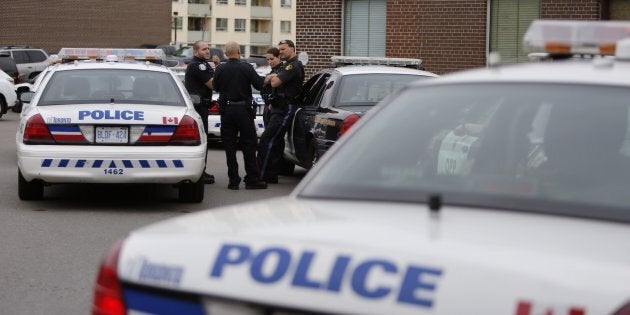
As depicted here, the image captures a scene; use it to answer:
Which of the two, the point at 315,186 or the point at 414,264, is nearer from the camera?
the point at 414,264

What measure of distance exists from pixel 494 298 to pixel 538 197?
0.85 m

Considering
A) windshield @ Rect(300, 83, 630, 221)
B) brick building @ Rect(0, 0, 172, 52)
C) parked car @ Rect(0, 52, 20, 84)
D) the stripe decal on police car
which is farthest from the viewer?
brick building @ Rect(0, 0, 172, 52)

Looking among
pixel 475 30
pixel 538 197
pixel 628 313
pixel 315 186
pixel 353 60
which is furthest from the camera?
pixel 475 30

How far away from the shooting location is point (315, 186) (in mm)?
4074

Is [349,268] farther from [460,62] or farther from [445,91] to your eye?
[460,62]

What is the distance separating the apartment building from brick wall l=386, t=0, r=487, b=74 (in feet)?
286

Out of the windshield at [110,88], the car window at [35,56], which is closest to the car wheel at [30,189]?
the windshield at [110,88]

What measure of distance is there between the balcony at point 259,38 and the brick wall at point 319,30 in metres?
93.7

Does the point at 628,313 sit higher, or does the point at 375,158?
the point at 375,158

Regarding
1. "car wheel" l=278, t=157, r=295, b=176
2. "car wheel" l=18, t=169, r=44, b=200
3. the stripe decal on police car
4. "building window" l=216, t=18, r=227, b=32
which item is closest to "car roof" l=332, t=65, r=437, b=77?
"car wheel" l=278, t=157, r=295, b=176

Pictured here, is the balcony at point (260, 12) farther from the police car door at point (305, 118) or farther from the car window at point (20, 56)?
the police car door at point (305, 118)

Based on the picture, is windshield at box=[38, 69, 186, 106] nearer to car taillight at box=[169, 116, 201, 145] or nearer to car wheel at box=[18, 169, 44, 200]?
car taillight at box=[169, 116, 201, 145]

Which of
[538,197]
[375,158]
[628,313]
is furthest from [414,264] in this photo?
[375,158]

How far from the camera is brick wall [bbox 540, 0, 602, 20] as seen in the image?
20.8m
